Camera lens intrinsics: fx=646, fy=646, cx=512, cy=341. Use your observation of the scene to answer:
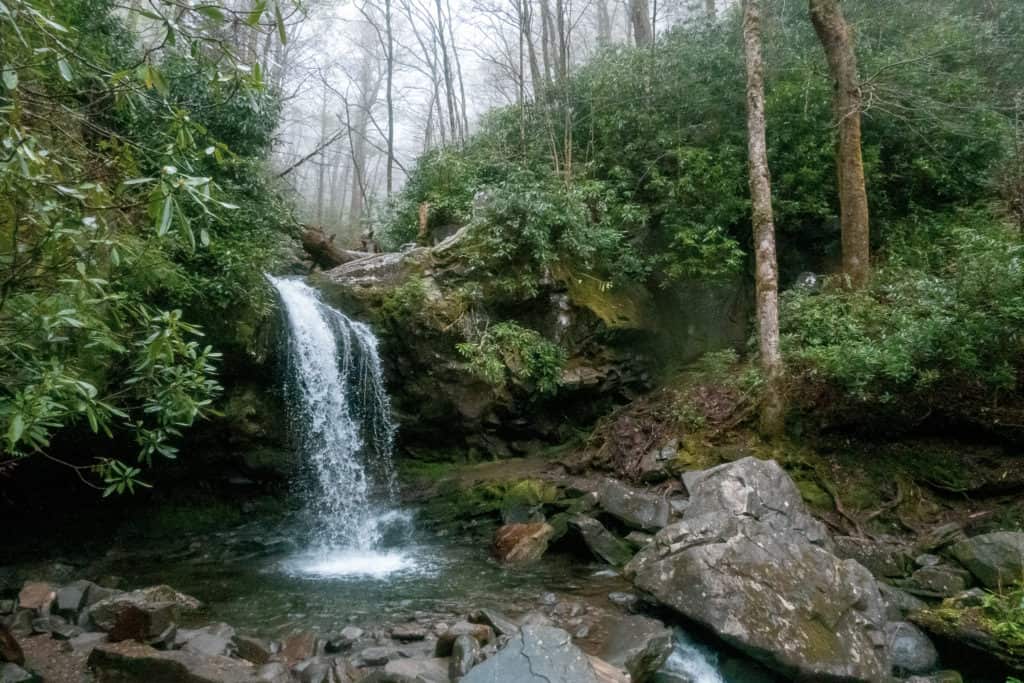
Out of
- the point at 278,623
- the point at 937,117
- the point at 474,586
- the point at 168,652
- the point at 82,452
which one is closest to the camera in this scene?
the point at 168,652

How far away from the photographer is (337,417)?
8.90 meters

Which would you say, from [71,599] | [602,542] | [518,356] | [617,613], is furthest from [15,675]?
[518,356]

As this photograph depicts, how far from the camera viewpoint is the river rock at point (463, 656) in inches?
164

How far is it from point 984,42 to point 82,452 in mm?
14090

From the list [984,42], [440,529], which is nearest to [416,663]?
[440,529]

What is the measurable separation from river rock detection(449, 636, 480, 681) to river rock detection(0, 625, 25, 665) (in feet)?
9.42

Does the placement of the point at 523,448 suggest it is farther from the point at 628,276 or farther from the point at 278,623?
the point at 278,623

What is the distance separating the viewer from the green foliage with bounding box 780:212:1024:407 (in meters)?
5.91

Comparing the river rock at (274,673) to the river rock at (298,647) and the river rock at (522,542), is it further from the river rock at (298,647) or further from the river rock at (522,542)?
the river rock at (522,542)

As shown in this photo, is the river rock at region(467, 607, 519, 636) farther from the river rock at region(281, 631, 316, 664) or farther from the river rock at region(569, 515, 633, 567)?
the river rock at region(569, 515, 633, 567)

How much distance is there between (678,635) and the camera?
4.82 meters

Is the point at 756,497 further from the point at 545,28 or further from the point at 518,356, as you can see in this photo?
the point at 545,28

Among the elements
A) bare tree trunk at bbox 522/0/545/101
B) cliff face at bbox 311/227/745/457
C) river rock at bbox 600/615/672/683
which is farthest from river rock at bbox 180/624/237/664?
bare tree trunk at bbox 522/0/545/101

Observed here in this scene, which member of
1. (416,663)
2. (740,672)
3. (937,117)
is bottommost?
(740,672)
